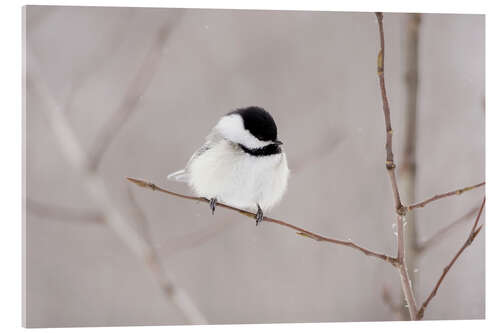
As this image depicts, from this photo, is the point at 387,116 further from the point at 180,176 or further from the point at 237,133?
the point at 180,176

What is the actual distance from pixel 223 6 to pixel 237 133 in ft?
1.77

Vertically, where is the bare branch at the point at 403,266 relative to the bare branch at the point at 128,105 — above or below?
below

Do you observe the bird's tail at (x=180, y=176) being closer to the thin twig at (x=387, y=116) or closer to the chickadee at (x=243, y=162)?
the chickadee at (x=243, y=162)

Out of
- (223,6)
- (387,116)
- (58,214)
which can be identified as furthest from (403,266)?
(223,6)

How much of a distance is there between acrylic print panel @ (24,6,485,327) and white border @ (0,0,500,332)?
0.03 m

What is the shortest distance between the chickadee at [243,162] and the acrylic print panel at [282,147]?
0.09 metres

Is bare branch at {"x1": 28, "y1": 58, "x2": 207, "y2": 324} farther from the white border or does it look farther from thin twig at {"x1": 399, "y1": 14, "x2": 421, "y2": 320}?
thin twig at {"x1": 399, "y1": 14, "x2": 421, "y2": 320}

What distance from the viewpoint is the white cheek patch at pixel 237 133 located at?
188 cm

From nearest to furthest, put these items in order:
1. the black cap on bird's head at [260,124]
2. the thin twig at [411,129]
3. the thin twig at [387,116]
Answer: the thin twig at [387,116] → the thin twig at [411,129] → the black cap on bird's head at [260,124]

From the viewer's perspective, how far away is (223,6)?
2.12m

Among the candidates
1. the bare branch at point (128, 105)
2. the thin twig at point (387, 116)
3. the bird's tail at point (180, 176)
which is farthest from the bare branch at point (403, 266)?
the bird's tail at point (180, 176)

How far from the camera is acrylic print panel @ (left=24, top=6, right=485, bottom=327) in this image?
6.75ft

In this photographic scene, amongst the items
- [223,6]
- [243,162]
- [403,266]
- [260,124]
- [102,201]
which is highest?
[223,6]

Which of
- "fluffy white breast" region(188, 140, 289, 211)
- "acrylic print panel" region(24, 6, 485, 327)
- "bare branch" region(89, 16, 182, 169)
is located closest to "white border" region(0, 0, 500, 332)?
"acrylic print panel" region(24, 6, 485, 327)
